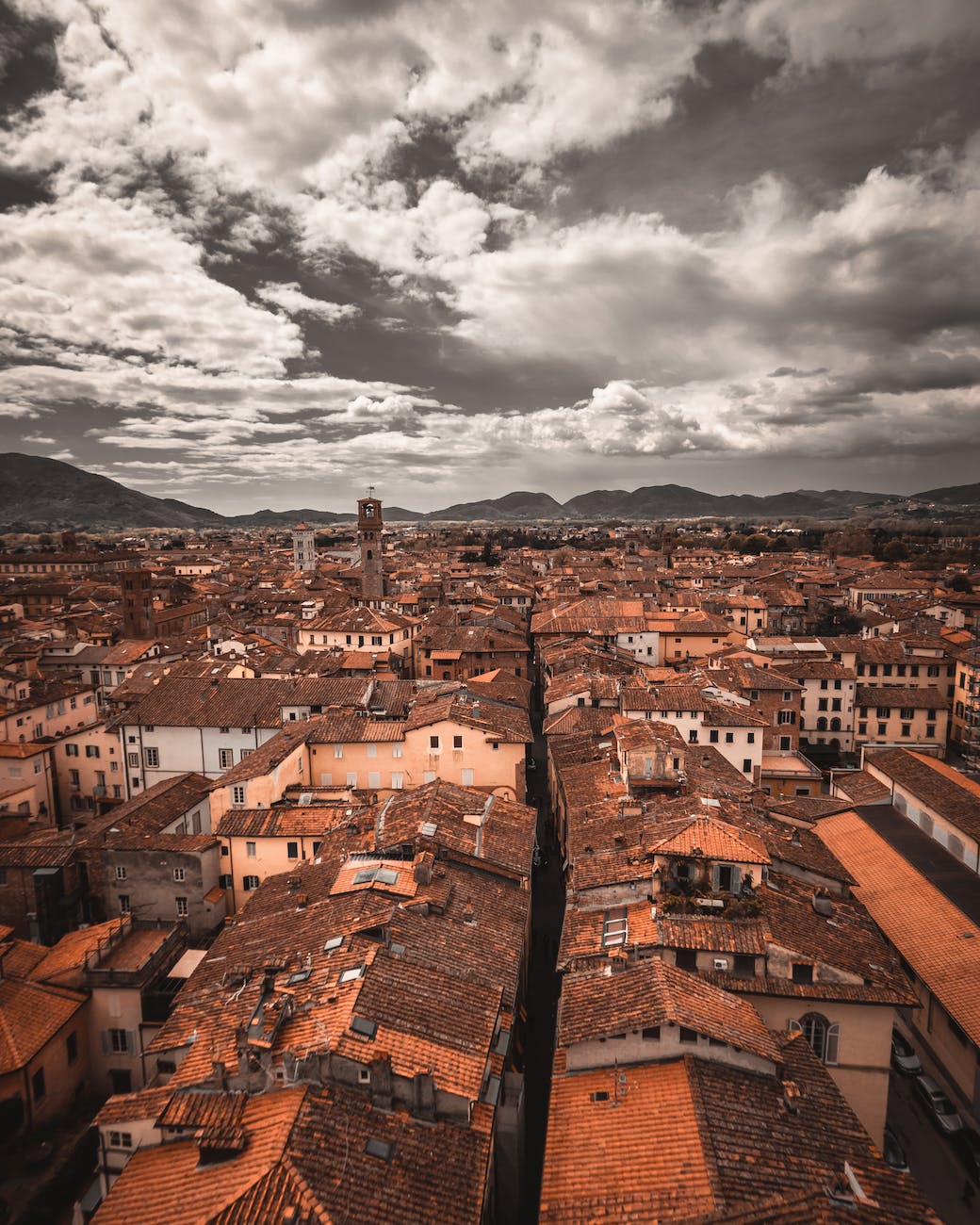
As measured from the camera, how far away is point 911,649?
6700cm

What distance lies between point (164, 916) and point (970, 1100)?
3100 cm

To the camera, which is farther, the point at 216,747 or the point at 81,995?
the point at 216,747

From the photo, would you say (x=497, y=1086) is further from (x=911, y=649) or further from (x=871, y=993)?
(x=911, y=649)

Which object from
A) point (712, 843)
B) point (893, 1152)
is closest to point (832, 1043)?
point (893, 1152)

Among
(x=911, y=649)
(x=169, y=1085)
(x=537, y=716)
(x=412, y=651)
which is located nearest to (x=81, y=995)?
(x=169, y=1085)

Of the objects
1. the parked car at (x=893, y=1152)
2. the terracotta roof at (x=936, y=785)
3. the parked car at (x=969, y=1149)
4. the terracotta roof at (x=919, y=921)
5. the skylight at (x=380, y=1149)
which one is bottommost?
the parked car at (x=969, y=1149)

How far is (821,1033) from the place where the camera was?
20828 millimetres

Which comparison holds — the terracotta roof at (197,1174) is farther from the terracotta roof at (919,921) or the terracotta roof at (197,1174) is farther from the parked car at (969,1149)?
the terracotta roof at (919,921)

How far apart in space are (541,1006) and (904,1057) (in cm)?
1289

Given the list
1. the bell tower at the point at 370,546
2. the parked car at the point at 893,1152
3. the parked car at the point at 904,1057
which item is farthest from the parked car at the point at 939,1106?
the bell tower at the point at 370,546

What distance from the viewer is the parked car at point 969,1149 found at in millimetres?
20797

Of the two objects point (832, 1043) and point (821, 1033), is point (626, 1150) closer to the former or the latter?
point (821, 1033)

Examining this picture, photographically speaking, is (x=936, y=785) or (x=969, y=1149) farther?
(x=936, y=785)

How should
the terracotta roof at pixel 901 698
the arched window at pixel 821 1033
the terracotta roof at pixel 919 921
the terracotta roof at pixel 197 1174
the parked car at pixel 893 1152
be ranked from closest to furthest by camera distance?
the terracotta roof at pixel 197 1174 < the parked car at pixel 893 1152 < the arched window at pixel 821 1033 < the terracotta roof at pixel 919 921 < the terracotta roof at pixel 901 698
